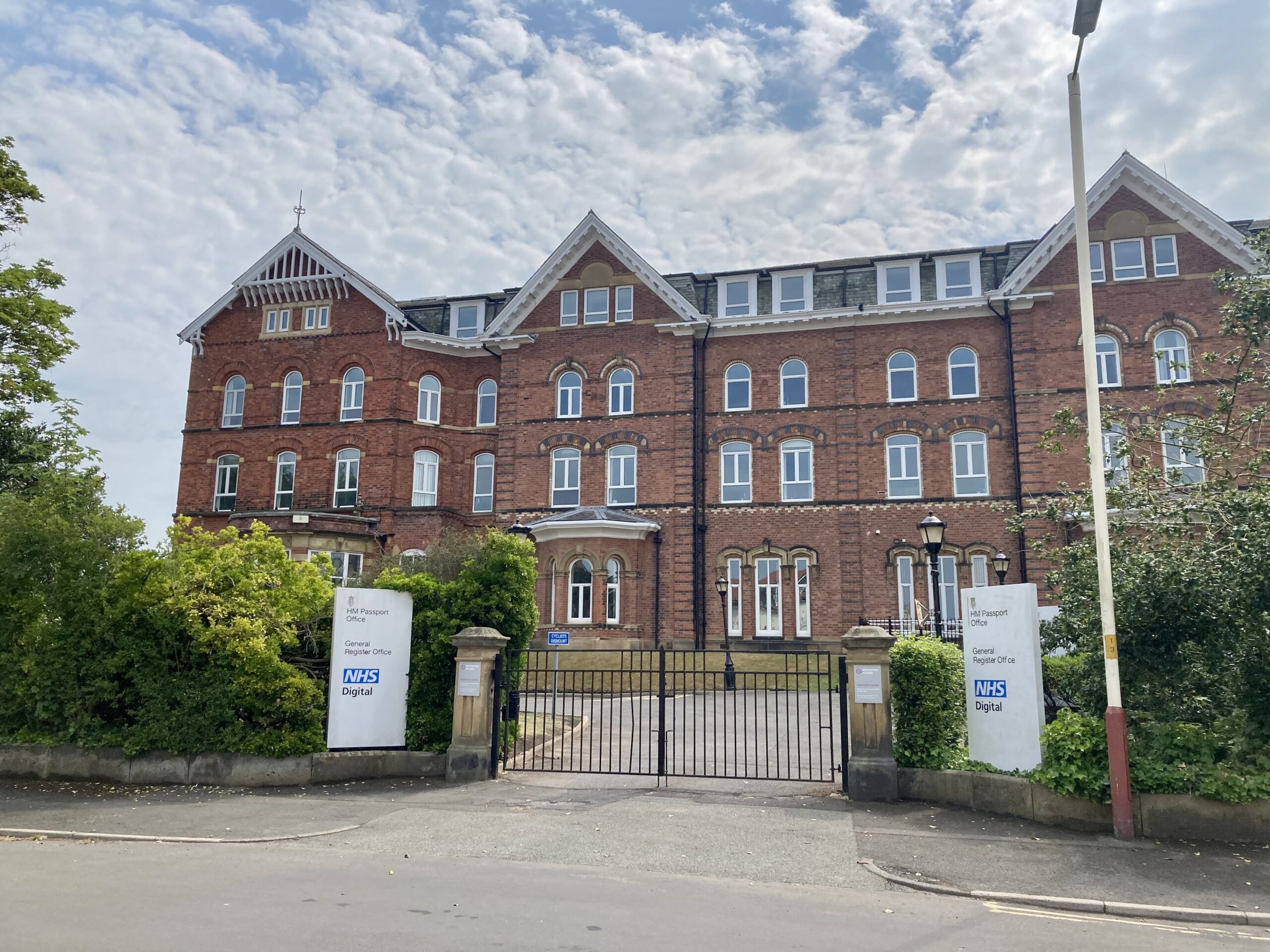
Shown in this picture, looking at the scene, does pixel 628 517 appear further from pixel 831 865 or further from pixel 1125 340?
pixel 831 865

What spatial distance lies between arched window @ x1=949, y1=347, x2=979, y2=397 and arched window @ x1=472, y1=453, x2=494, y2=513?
53.7 feet

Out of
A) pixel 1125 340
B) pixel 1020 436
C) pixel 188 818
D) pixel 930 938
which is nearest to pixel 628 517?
pixel 1020 436

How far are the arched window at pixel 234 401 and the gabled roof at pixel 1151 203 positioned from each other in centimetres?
2693

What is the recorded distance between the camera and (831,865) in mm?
8648

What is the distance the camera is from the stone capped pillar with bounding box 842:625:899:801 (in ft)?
36.9

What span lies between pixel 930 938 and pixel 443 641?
26.9 feet

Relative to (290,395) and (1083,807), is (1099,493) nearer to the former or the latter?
(1083,807)

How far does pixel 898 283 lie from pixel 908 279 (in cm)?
36

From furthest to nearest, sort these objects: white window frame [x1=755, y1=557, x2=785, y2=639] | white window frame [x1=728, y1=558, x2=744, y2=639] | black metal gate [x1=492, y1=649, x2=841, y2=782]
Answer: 1. white window frame [x1=728, y1=558, x2=744, y2=639]
2. white window frame [x1=755, y1=557, x2=785, y2=639]
3. black metal gate [x1=492, y1=649, x2=841, y2=782]

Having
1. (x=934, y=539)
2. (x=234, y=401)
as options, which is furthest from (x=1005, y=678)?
(x=234, y=401)

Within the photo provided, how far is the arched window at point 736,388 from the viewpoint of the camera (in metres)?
32.4

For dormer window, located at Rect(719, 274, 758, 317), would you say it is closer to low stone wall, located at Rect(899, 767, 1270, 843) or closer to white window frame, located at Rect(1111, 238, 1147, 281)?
white window frame, located at Rect(1111, 238, 1147, 281)

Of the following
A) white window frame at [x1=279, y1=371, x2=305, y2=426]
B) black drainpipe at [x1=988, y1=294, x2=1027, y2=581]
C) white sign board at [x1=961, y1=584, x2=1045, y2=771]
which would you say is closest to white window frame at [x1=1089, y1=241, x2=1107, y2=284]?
black drainpipe at [x1=988, y1=294, x2=1027, y2=581]

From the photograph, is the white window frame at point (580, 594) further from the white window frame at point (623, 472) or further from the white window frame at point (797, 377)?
the white window frame at point (797, 377)
